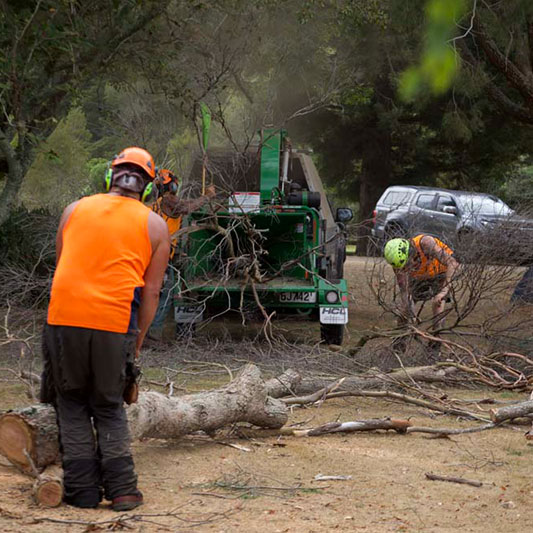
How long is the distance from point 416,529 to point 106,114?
1353 centimetres

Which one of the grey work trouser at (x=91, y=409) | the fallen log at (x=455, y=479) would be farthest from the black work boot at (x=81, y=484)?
the fallen log at (x=455, y=479)

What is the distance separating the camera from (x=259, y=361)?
882cm

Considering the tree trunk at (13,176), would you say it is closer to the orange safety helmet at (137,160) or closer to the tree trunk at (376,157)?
the orange safety helmet at (137,160)

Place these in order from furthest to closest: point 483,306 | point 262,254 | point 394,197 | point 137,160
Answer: point 394,197 < point 262,254 < point 483,306 < point 137,160

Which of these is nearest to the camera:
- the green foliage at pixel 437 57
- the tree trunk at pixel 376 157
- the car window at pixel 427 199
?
the green foliage at pixel 437 57

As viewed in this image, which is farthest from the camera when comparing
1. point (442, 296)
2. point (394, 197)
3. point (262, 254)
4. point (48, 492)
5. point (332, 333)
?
point (394, 197)

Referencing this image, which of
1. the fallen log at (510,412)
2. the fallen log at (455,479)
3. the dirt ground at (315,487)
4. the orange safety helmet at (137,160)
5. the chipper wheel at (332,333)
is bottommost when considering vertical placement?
the dirt ground at (315,487)

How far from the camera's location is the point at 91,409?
182 inches

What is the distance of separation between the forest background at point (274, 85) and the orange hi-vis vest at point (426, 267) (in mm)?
1715

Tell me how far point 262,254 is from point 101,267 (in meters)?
6.12

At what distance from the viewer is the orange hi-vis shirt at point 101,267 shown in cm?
446

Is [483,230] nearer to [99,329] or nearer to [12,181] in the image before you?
[12,181]

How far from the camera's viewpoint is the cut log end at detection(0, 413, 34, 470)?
462 cm

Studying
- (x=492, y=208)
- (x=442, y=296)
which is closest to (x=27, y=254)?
(x=442, y=296)
